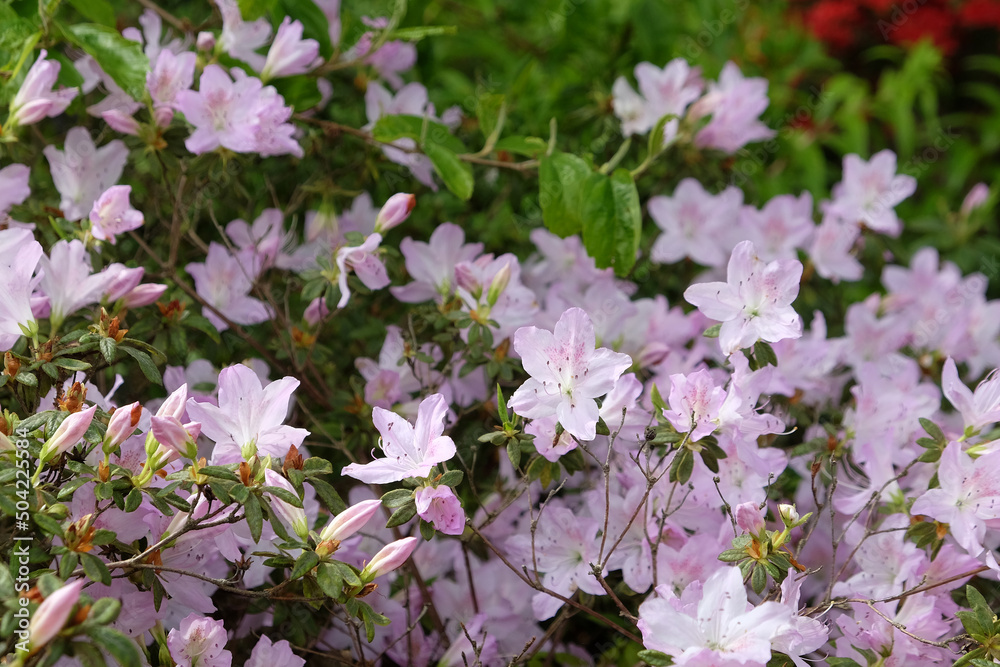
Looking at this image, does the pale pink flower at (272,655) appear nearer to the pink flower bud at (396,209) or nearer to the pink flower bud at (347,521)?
the pink flower bud at (347,521)

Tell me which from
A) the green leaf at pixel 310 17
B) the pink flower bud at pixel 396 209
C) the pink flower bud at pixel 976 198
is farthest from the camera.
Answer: the pink flower bud at pixel 976 198

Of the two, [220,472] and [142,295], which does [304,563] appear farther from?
[142,295]

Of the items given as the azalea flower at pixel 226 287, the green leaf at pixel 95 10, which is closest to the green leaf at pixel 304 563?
the azalea flower at pixel 226 287

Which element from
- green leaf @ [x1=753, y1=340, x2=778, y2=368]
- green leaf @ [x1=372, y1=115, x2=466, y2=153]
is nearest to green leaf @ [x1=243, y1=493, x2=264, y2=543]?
green leaf @ [x1=753, y1=340, x2=778, y2=368]

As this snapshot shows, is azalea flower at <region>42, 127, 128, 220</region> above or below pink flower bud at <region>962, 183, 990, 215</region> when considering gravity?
above

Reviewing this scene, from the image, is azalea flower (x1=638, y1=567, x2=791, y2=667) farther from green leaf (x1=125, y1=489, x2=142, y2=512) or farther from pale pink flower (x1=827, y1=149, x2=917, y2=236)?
pale pink flower (x1=827, y1=149, x2=917, y2=236)
